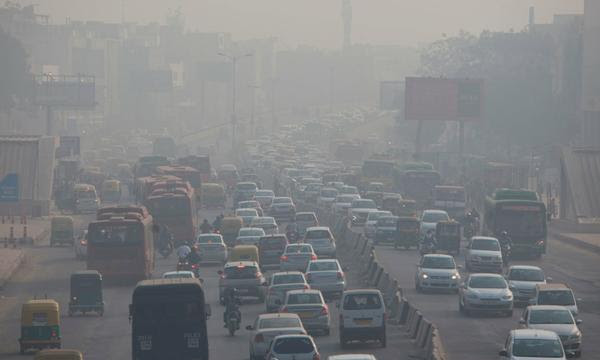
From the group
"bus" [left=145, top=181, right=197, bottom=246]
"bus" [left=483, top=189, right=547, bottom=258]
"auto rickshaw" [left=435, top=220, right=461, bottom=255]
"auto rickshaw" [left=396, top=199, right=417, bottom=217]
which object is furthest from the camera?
"auto rickshaw" [left=396, top=199, right=417, bottom=217]

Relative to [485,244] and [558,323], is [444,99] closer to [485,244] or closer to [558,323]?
[485,244]

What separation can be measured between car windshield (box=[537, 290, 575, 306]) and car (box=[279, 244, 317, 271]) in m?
14.0

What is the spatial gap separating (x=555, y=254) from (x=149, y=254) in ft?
64.3

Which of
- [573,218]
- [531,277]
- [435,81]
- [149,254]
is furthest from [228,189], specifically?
[531,277]

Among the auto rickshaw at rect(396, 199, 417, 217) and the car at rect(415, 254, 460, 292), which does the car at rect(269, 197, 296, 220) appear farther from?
the car at rect(415, 254, 460, 292)

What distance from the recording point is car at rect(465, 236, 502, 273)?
5456cm

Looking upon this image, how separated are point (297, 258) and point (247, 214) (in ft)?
70.2

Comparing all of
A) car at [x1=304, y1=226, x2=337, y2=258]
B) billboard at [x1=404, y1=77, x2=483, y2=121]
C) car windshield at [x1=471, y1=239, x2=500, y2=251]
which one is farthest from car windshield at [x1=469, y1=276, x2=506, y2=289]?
billboard at [x1=404, y1=77, x2=483, y2=121]

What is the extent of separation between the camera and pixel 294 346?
31.6 m

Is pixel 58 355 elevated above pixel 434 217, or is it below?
above

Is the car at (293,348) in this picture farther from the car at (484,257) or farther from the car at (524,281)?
the car at (484,257)

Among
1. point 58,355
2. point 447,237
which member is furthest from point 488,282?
point 447,237

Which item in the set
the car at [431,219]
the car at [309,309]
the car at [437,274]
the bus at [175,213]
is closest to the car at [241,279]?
the car at [437,274]

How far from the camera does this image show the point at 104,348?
4009 centimetres
